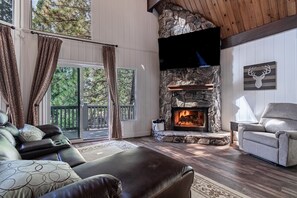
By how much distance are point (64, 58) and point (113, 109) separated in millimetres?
1757

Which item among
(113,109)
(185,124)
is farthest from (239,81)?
(113,109)

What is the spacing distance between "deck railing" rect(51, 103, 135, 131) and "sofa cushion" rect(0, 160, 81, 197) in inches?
161

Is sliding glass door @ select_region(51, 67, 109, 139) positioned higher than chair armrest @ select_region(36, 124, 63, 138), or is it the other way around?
sliding glass door @ select_region(51, 67, 109, 139)

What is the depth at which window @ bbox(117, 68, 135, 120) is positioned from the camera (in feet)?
18.9

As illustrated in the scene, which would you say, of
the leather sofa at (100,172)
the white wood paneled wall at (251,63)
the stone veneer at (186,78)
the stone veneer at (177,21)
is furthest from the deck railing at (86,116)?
the white wood paneled wall at (251,63)

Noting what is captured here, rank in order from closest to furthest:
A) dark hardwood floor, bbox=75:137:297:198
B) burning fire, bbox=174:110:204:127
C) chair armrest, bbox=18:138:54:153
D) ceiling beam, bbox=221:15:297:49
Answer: chair armrest, bbox=18:138:54:153, dark hardwood floor, bbox=75:137:297:198, ceiling beam, bbox=221:15:297:49, burning fire, bbox=174:110:204:127

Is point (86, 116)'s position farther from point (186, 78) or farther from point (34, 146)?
point (34, 146)

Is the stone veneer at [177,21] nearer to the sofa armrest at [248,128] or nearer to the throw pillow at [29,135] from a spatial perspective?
the sofa armrest at [248,128]

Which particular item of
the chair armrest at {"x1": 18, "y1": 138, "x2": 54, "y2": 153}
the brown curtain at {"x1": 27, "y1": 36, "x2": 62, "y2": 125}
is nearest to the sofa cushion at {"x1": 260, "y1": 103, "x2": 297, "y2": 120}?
the chair armrest at {"x1": 18, "y1": 138, "x2": 54, "y2": 153}

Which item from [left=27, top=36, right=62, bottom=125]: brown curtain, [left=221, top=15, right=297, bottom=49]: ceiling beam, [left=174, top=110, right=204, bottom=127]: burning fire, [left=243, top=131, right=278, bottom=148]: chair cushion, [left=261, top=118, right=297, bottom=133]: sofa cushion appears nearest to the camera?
[left=243, top=131, right=278, bottom=148]: chair cushion

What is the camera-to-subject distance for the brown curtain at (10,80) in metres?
3.77

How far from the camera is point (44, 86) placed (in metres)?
4.38

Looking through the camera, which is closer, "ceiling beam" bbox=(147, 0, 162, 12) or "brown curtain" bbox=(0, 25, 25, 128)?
"brown curtain" bbox=(0, 25, 25, 128)

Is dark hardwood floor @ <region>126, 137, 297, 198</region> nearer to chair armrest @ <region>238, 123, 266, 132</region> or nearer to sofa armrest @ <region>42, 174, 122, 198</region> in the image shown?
chair armrest @ <region>238, 123, 266, 132</region>
